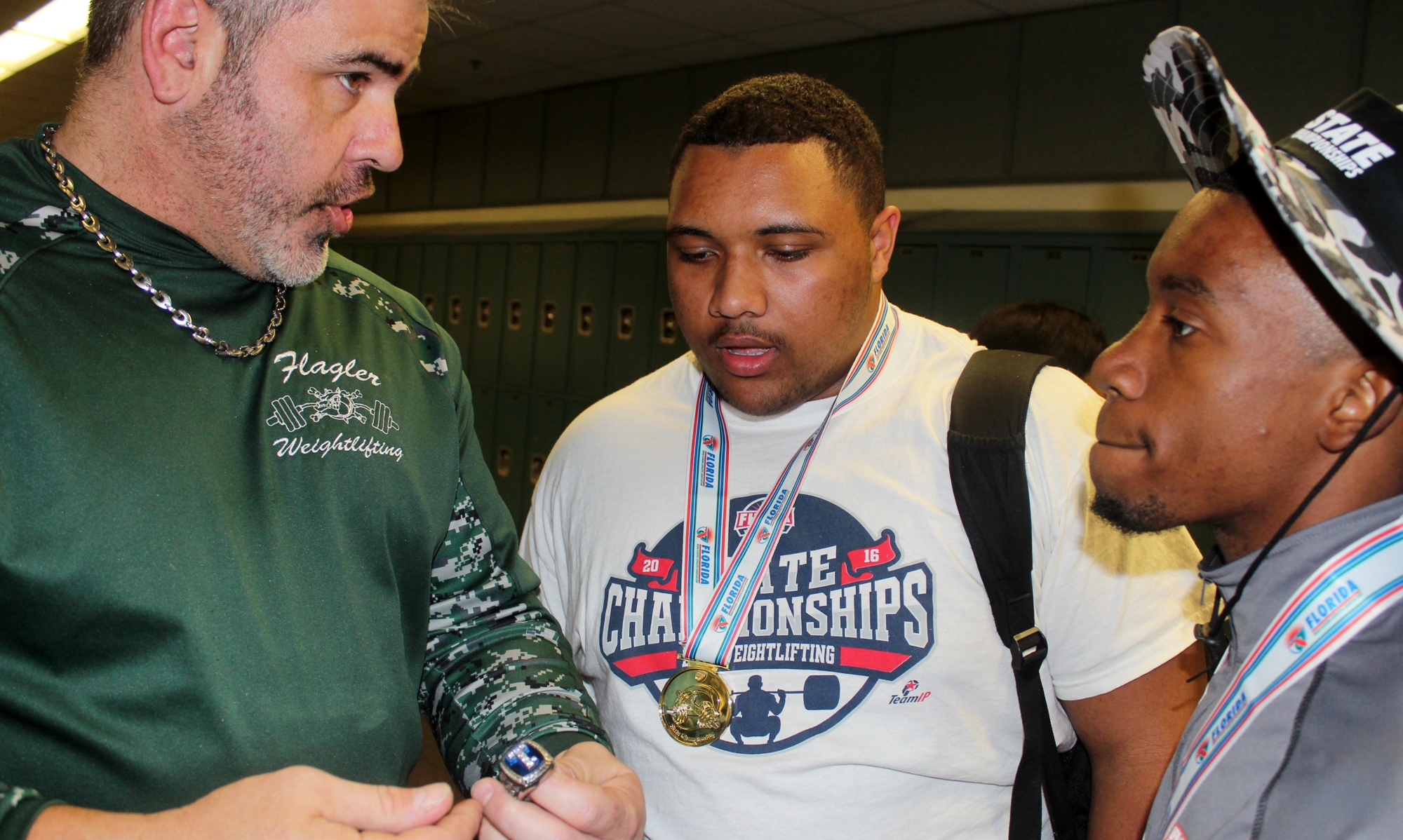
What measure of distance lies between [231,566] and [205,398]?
18cm

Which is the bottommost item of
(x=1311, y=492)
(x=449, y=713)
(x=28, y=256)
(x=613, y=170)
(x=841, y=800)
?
(x=841, y=800)

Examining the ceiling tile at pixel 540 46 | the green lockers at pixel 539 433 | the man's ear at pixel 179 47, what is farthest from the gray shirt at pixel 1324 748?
the green lockers at pixel 539 433

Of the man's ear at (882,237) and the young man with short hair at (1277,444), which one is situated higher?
the man's ear at (882,237)

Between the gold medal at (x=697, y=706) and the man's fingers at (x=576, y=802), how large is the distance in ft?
1.12

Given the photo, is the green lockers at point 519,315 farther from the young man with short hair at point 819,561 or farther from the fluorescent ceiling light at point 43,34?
the young man with short hair at point 819,561

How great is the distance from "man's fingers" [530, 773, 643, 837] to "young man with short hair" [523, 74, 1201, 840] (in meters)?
0.35

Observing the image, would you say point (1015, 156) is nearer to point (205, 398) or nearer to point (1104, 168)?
point (1104, 168)

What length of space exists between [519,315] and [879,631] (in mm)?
5871

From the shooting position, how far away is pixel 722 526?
1439mm

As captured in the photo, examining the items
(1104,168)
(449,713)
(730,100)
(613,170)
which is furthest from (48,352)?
(613,170)

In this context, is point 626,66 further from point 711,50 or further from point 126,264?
point 126,264

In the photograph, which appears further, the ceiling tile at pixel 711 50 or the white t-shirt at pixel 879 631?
the ceiling tile at pixel 711 50

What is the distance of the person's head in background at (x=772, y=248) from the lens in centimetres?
142

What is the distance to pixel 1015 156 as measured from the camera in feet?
15.6
